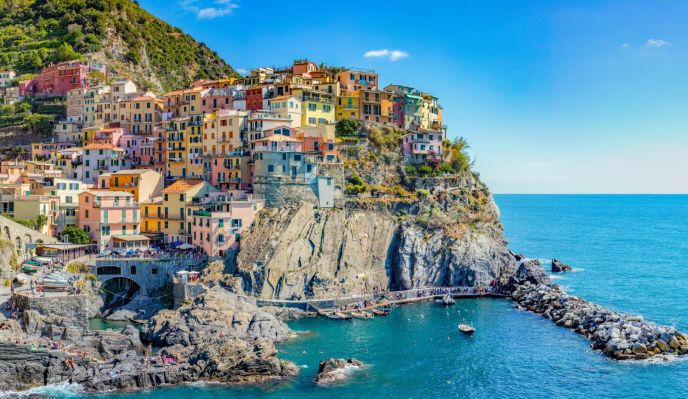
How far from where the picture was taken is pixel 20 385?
48781 mm

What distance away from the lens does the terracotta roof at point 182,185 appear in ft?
260

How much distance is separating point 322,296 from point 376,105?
34.0 meters

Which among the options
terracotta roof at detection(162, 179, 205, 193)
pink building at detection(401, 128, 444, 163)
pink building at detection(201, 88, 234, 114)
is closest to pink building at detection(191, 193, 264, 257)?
terracotta roof at detection(162, 179, 205, 193)

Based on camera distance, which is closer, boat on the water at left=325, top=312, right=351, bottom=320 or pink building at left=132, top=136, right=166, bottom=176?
boat on the water at left=325, top=312, right=351, bottom=320

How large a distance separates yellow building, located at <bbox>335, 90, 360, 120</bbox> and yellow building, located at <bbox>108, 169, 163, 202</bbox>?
1022 inches

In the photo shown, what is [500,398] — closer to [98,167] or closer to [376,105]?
[376,105]

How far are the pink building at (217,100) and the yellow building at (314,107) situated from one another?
10196 millimetres

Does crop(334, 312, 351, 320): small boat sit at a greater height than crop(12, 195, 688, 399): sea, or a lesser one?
greater

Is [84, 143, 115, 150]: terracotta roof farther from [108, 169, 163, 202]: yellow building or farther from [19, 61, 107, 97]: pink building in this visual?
[19, 61, 107, 97]: pink building

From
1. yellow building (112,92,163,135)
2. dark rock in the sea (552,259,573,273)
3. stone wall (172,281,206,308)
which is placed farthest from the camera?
dark rock in the sea (552,259,573,273)

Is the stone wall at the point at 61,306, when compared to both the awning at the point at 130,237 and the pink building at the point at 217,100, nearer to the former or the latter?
the awning at the point at 130,237

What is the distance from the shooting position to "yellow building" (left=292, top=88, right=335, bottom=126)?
290ft

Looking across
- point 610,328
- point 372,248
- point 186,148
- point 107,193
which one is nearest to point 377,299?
point 372,248

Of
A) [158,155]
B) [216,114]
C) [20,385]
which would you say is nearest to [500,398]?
[20,385]
